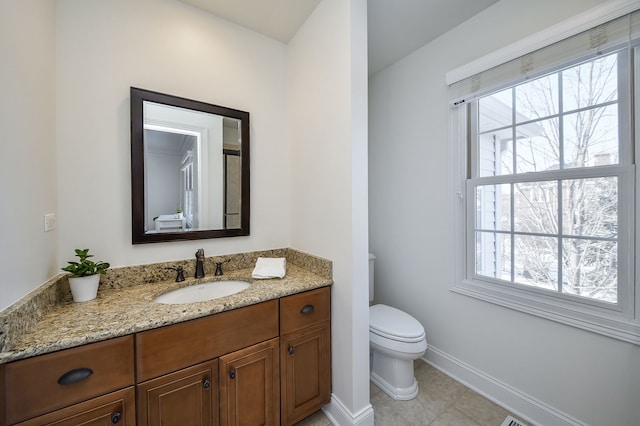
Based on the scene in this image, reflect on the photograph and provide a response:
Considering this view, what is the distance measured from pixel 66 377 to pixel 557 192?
243 cm

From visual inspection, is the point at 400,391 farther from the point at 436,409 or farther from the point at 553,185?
the point at 553,185

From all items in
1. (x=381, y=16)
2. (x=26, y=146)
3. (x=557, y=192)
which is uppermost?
(x=381, y=16)

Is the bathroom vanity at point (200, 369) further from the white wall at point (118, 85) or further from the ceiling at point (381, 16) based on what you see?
the ceiling at point (381, 16)

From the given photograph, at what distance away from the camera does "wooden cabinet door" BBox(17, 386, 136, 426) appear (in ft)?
2.59

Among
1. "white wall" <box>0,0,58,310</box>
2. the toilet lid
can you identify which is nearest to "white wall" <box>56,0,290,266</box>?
"white wall" <box>0,0,58,310</box>

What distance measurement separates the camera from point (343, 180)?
1.36 m

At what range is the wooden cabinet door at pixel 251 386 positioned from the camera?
1108 millimetres

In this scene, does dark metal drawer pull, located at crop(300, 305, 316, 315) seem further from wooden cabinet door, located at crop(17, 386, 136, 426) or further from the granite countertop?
wooden cabinet door, located at crop(17, 386, 136, 426)

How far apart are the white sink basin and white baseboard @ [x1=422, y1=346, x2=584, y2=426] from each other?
1645 millimetres

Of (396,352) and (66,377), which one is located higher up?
(66,377)

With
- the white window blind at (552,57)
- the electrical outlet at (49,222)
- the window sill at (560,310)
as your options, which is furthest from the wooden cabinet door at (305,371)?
the white window blind at (552,57)

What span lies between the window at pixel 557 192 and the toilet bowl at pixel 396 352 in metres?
0.53

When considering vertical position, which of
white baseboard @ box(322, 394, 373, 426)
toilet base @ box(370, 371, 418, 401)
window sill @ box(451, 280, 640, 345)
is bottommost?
toilet base @ box(370, 371, 418, 401)

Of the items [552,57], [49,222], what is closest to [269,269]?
[49,222]
